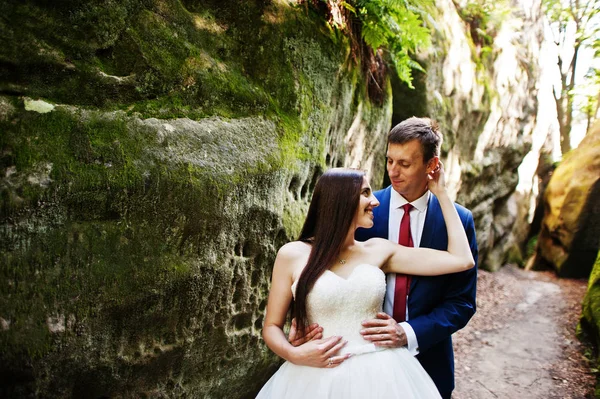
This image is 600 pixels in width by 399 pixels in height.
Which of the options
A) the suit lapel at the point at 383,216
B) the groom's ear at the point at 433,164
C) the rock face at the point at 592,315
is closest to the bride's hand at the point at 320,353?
the suit lapel at the point at 383,216

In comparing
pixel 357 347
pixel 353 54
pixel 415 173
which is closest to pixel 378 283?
pixel 357 347

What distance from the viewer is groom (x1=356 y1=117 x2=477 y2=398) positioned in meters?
2.66

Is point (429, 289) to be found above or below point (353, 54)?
below

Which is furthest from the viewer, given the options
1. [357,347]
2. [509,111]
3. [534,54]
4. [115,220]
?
[534,54]

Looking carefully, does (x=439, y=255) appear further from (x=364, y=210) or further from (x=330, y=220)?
(x=330, y=220)

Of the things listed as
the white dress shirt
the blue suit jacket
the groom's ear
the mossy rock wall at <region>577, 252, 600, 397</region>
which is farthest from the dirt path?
the groom's ear

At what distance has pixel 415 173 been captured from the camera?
2.94 metres

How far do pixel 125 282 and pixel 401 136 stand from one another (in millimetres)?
2090

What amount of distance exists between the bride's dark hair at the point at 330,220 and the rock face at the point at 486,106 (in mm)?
6490

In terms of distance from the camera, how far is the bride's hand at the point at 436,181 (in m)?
2.84

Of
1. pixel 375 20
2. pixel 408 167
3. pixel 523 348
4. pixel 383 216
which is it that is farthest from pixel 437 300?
pixel 523 348

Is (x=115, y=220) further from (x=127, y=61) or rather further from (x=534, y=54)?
(x=534, y=54)

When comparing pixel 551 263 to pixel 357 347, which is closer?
pixel 357 347

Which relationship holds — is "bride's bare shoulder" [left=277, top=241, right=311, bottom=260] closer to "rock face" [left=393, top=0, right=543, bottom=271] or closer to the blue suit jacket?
the blue suit jacket
